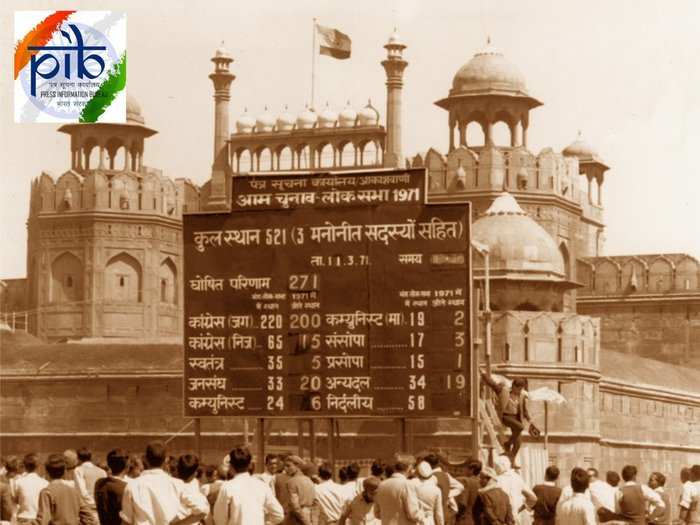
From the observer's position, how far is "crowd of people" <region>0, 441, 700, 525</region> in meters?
10.9

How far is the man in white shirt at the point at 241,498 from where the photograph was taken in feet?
36.6

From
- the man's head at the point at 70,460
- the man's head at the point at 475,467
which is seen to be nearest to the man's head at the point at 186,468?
the man's head at the point at 70,460

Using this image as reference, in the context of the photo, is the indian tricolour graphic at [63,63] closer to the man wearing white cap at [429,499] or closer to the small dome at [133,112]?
the man wearing white cap at [429,499]

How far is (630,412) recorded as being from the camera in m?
42.8

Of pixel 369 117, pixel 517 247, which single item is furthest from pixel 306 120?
pixel 517 247

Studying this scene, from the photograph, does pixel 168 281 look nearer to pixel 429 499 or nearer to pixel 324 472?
pixel 324 472

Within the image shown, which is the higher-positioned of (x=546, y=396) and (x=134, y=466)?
(x=134, y=466)

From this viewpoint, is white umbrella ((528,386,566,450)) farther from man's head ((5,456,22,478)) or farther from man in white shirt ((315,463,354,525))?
man's head ((5,456,22,478))

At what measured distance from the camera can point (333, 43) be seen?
5369 cm

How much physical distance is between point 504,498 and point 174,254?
3979 cm

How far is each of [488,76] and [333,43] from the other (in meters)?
5.43

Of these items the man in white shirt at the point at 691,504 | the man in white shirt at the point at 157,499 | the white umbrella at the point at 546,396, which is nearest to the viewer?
the man in white shirt at the point at 157,499

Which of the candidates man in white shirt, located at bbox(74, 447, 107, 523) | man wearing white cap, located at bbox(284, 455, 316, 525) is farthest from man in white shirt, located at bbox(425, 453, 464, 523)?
man in white shirt, located at bbox(74, 447, 107, 523)

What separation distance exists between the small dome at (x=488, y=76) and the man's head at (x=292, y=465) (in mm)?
35150
